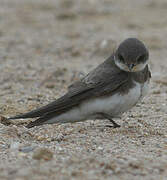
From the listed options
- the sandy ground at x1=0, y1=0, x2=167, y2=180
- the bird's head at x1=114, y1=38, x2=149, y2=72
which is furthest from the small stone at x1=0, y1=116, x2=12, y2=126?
the bird's head at x1=114, y1=38, x2=149, y2=72

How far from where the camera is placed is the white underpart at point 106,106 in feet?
17.2

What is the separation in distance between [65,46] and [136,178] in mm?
6413

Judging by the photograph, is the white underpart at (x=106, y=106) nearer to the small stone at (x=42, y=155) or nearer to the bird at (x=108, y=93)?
the bird at (x=108, y=93)

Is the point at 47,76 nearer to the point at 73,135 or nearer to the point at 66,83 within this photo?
the point at 66,83

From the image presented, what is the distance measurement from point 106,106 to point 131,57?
0.56 metres

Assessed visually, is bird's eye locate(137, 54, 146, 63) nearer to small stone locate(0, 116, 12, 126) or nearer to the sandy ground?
the sandy ground

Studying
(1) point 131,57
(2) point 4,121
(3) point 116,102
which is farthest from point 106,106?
(2) point 4,121

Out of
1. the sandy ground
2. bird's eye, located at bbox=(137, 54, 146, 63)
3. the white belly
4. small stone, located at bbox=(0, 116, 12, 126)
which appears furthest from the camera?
small stone, located at bbox=(0, 116, 12, 126)

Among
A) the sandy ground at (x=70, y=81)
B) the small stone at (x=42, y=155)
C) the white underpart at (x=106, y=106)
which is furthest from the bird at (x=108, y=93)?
the small stone at (x=42, y=155)

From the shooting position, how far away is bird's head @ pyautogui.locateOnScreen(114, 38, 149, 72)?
5.30m

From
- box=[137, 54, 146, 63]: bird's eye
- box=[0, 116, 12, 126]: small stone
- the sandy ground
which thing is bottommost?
box=[0, 116, 12, 126]: small stone

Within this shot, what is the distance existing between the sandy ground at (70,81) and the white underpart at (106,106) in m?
0.14

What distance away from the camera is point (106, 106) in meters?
5.29

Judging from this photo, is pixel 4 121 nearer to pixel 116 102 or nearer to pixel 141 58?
pixel 116 102
